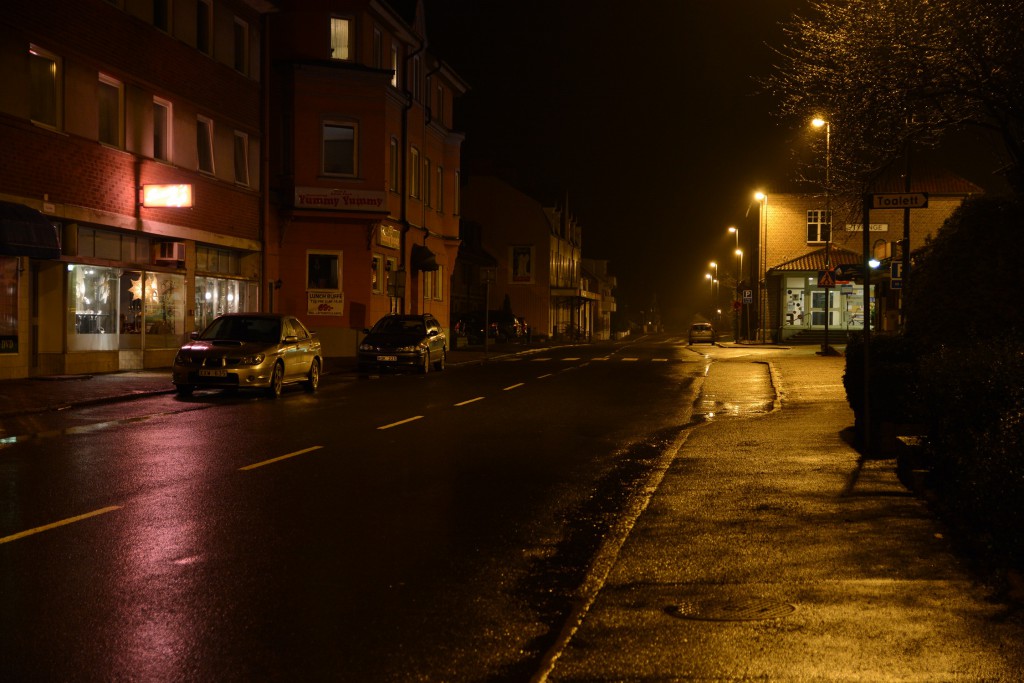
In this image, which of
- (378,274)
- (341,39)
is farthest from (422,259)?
(341,39)

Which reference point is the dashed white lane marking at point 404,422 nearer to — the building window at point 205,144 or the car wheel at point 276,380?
the car wheel at point 276,380

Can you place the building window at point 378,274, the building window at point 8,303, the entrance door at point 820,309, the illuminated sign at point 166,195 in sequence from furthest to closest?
1. the entrance door at point 820,309
2. the building window at point 378,274
3. the illuminated sign at point 166,195
4. the building window at point 8,303

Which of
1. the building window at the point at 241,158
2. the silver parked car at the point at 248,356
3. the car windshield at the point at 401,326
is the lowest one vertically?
the silver parked car at the point at 248,356

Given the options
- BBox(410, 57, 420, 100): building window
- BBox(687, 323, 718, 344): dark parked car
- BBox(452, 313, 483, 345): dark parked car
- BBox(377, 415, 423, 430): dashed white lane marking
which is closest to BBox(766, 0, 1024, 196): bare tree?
BBox(377, 415, 423, 430): dashed white lane marking

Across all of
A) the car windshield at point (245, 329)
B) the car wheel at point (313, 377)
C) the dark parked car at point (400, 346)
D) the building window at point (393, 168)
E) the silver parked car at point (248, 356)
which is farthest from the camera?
the building window at point (393, 168)

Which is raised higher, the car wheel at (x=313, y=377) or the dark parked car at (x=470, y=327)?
the dark parked car at (x=470, y=327)

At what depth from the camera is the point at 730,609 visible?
5.79m

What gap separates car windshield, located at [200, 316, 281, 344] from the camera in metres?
21.5

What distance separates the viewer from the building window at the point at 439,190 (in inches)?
1759

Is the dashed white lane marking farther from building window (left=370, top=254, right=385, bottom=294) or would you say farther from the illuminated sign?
building window (left=370, top=254, right=385, bottom=294)

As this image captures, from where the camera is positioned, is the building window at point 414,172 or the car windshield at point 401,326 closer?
the car windshield at point 401,326

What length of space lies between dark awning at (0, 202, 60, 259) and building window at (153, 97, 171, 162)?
616 cm

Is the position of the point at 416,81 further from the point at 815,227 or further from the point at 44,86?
the point at 815,227

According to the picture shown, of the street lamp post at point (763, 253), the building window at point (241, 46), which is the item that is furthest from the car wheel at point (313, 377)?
the street lamp post at point (763, 253)
